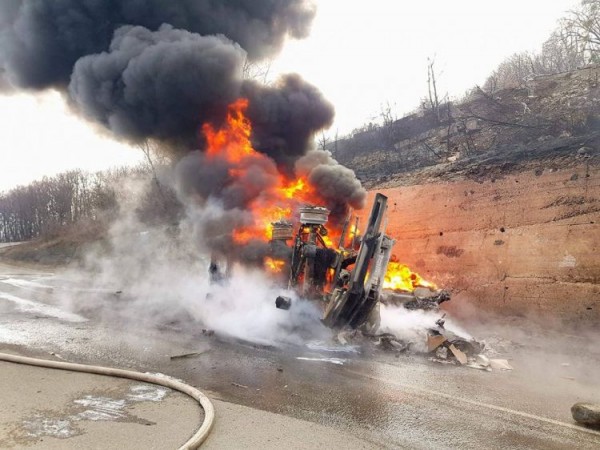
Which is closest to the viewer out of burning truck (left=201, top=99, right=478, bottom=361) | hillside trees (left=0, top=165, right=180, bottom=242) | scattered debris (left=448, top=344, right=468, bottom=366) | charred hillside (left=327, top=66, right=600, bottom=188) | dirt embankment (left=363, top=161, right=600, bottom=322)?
scattered debris (left=448, top=344, right=468, bottom=366)

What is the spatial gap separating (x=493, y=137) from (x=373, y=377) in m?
13.9

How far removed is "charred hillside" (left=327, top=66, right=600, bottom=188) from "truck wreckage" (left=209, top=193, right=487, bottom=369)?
5979mm

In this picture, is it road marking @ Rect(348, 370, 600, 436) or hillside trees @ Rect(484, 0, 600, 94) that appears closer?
road marking @ Rect(348, 370, 600, 436)

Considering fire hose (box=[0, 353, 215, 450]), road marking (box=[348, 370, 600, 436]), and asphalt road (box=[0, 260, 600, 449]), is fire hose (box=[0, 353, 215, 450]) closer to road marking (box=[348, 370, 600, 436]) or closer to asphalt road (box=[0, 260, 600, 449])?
asphalt road (box=[0, 260, 600, 449])

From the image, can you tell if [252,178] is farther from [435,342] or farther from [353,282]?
[435,342]

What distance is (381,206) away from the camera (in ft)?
28.2

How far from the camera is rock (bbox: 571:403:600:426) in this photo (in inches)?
178

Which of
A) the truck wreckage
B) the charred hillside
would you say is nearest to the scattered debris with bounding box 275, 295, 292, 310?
the truck wreckage

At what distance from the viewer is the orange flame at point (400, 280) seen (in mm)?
10461

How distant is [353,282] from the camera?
8.34 metres

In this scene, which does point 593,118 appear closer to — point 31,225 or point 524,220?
point 524,220

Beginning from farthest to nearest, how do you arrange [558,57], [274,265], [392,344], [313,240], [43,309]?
[558,57]
[43,309]
[274,265]
[313,240]
[392,344]

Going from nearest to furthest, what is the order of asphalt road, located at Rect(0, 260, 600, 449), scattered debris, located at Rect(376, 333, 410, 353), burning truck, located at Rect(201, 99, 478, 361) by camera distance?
asphalt road, located at Rect(0, 260, 600, 449)
scattered debris, located at Rect(376, 333, 410, 353)
burning truck, located at Rect(201, 99, 478, 361)

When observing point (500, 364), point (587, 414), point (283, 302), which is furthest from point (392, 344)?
point (587, 414)
